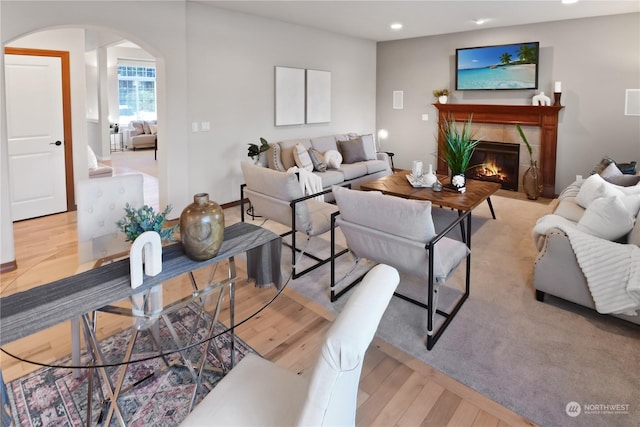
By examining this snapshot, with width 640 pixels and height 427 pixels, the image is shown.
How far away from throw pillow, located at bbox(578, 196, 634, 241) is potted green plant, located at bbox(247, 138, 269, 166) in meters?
3.70

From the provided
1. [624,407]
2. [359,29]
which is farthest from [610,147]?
[624,407]

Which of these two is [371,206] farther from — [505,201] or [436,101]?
[436,101]

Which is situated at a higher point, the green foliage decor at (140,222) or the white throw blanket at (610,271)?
the green foliage decor at (140,222)

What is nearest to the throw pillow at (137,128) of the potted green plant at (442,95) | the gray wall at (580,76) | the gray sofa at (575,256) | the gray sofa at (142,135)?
the gray sofa at (142,135)

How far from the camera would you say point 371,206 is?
2.46 metres

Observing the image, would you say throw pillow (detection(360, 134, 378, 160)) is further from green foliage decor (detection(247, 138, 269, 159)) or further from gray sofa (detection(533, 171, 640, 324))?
gray sofa (detection(533, 171, 640, 324))

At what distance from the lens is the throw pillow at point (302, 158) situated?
5.23m

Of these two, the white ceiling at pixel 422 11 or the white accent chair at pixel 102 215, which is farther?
the white ceiling at pixel 422 11

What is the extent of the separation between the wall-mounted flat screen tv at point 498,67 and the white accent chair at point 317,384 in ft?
19.1

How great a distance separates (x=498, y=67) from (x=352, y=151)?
8.66ft

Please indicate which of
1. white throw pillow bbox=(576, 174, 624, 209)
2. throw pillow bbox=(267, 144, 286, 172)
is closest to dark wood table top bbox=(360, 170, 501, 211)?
white throw pillow bbox=(576, 174, 624, 209)

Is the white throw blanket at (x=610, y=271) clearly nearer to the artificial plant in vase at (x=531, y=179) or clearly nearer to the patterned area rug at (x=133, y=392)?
the patterned area rug at (x=133, y=392)

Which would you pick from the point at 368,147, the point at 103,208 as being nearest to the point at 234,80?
the point at 368,147

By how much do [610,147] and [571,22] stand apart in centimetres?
182
